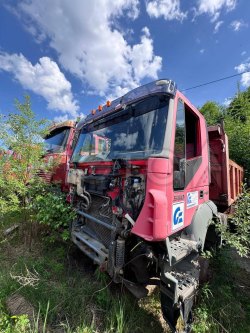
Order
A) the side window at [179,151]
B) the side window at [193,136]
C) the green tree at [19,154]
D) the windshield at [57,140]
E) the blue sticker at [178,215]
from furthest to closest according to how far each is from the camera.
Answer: the windshield at [57,140] → the green tree at [19,154] → the side window at [193,136] → the side window at [179,151] → the blue sticker at [178,215]

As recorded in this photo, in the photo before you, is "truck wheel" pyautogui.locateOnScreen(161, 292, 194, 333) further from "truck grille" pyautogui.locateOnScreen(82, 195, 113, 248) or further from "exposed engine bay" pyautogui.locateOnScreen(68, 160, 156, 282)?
"truck grille" pyautogui.locateOnScreen(82, 195, 113, 248)

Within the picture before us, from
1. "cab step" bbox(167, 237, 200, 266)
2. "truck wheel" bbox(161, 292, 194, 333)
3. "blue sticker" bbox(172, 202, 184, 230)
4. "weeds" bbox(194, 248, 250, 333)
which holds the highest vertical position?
"blue sticker" bbox(172, 202, 184, 230)

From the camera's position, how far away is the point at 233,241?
2711 mm

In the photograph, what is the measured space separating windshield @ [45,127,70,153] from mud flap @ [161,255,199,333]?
407cm

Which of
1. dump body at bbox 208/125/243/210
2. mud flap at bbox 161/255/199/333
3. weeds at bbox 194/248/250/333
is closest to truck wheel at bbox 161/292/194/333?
mud flap at bbox 161/255/199/333

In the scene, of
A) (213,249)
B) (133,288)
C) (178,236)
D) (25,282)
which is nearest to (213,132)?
(213,249)

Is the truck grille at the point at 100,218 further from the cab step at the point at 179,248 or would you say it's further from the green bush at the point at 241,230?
the green bush at the point at 241,230

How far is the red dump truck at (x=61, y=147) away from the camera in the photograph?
16.3ft

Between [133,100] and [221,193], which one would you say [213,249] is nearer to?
[221,193]

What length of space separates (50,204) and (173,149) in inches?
95.4

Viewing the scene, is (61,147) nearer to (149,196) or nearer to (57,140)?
(57,140)

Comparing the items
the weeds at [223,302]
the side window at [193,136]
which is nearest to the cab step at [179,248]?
the weeds at [223,302]

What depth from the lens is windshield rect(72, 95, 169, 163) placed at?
243cm

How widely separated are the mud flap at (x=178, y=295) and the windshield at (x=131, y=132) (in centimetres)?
133
